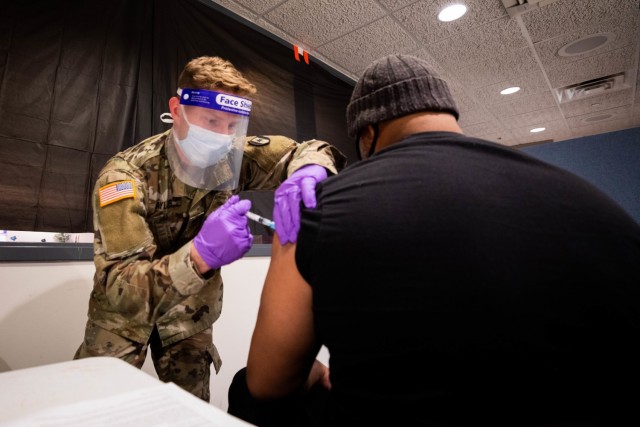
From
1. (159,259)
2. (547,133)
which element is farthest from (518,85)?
(159,259)

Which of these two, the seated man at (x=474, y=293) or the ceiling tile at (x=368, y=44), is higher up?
the ceiling tile at (x=368, y=44)

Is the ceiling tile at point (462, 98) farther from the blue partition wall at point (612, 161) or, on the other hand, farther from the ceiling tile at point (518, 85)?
the blue partition wall at point (612, 161)

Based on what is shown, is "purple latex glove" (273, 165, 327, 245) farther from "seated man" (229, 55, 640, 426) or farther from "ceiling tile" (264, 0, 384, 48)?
"ceiling tile" (264, 0, 384, 48)

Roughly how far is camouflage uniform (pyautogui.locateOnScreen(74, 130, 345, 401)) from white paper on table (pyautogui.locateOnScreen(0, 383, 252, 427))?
400mm

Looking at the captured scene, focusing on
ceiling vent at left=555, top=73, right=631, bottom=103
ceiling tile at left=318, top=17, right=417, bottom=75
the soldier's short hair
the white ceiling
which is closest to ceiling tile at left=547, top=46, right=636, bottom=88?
the white ceiling

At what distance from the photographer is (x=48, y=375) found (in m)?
0.60

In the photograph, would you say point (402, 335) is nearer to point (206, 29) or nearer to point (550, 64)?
point (206, 29)

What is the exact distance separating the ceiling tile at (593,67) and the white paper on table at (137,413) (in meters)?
4.21

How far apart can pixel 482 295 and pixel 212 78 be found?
40.0 inches

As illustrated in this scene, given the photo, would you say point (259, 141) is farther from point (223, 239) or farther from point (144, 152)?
point (223, 239)

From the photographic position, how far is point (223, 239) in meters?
0.87

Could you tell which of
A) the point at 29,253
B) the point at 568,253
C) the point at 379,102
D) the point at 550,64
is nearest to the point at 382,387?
the point at 568,253

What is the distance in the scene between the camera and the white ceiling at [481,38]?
2428 millimetres

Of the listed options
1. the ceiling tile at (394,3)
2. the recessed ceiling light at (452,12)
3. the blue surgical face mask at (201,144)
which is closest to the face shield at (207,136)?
the blue surgical face mask at (201,144)
